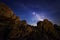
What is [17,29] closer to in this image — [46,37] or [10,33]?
[10,33]

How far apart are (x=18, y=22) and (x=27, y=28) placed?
5709 millimetres

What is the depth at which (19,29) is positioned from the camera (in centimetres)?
7538

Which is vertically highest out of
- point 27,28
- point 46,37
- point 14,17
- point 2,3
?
point 2,3

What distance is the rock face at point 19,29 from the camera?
239 ft

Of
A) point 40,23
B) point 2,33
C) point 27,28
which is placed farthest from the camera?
point 40,23

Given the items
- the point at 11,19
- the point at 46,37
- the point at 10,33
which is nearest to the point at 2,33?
the point at 10,33

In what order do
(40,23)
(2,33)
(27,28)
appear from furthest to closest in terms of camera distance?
(40,23) → (27,28) → (2,33)

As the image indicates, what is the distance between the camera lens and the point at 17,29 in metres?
73.7

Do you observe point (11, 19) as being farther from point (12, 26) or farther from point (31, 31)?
point (31, 31)

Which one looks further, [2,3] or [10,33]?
[2,3]

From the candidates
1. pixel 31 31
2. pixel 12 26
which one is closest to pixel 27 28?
pixel 31 31

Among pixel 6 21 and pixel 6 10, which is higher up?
pixel 6 10

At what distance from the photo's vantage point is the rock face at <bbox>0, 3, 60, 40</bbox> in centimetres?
7275

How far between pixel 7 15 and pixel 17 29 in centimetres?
1016
